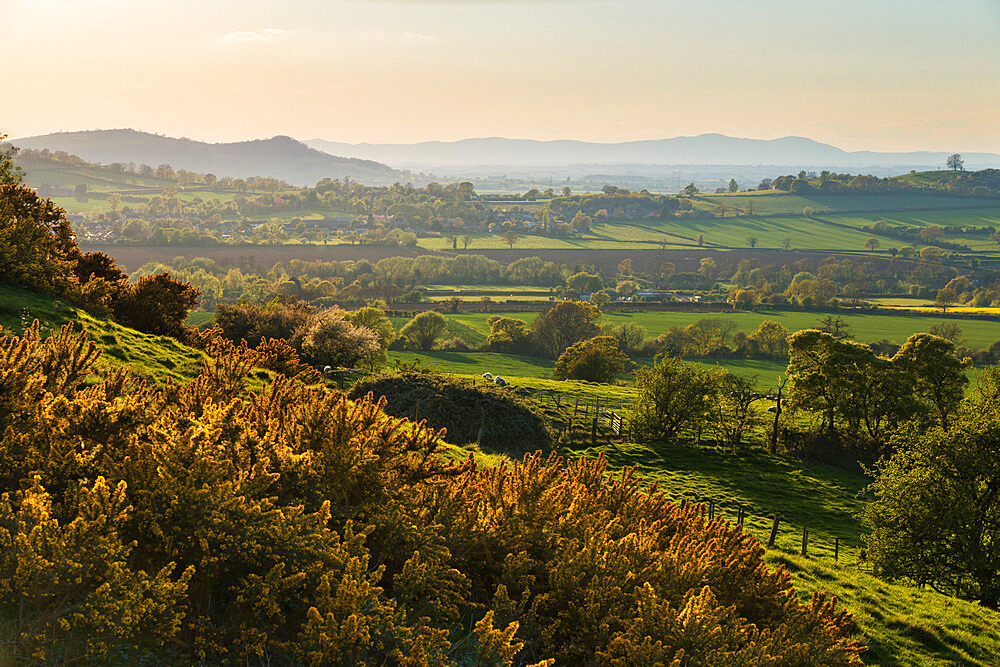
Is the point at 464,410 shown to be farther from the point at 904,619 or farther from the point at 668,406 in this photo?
the point at 904,619

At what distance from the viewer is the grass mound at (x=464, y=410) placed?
32906 millimetres

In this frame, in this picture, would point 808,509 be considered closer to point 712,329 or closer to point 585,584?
point 585,584

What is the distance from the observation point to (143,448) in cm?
904

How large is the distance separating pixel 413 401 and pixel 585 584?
24.0 meters

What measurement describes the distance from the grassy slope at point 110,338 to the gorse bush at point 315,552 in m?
12.4

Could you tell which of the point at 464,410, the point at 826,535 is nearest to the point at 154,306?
the point at 464,410

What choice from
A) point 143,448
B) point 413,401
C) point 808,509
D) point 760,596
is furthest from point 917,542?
point 143,448

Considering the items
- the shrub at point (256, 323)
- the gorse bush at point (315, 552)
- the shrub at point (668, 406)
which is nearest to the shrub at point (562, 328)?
the shrub at point (668, 406)

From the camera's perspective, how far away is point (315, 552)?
826 cm

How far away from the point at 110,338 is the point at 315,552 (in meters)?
22.0

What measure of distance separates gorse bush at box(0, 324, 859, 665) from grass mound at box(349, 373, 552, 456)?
2022 centimetres

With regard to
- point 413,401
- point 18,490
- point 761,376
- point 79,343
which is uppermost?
point 79,343

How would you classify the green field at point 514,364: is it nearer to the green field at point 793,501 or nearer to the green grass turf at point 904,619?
the green field at point 793,501

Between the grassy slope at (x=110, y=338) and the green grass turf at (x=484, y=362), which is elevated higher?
the grassy slope at (x=110, y=338)
